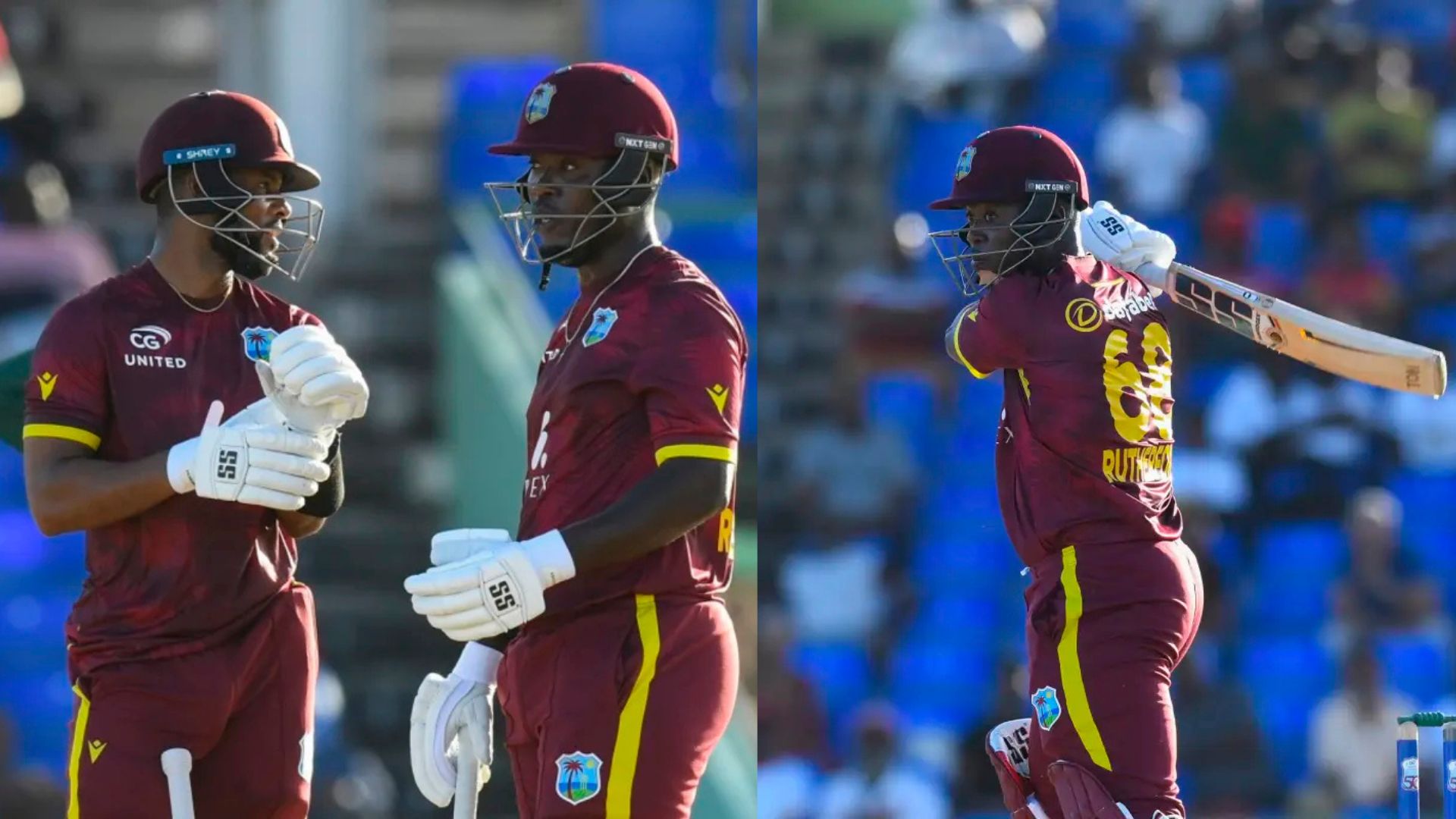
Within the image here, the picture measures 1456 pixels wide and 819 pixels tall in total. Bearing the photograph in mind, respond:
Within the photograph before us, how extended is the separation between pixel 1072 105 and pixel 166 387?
26.2 feet

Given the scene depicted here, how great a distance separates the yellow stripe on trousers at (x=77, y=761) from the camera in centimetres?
468

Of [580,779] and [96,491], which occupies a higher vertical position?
[96,491]

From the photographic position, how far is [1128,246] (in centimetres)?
510

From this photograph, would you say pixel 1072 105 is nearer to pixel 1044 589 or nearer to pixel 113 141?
pixel 113 141

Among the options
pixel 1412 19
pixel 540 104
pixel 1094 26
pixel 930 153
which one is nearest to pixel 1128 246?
pixel 540 104

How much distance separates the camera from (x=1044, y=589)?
4922 mm

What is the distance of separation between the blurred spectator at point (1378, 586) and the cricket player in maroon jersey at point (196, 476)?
608 cm

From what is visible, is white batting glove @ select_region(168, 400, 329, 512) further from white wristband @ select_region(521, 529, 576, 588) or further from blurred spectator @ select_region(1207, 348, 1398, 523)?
blurred spectator @ select_region(1207, 348, 1398, 523)

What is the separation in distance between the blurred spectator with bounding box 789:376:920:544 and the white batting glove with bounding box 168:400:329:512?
629cm

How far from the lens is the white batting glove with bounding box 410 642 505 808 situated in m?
4.59

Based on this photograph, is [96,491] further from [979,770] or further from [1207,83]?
[1207,83]

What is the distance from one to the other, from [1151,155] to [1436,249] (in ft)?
4.58

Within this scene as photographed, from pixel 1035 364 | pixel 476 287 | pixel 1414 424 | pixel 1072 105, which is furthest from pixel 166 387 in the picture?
pixel 1072 105

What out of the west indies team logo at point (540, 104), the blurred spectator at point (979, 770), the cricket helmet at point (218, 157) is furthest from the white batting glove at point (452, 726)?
the blurred spectator at point (979, 770)
